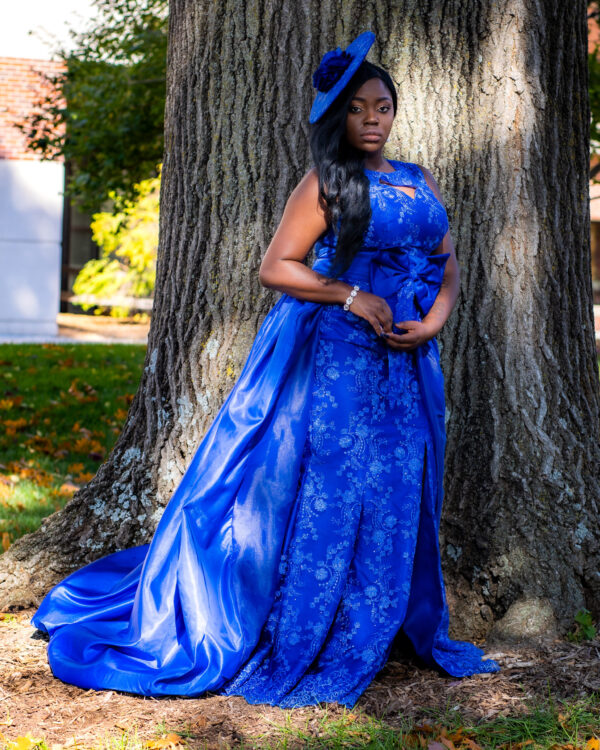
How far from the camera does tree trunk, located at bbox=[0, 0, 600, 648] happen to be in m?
3.41

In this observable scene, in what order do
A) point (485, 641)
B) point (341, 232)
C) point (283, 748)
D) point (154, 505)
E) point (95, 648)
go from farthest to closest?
1. point (154, 505)
2. point (485, 641)
3. point (95, 648)
4. point (341, 232)
5. point (283, 748)

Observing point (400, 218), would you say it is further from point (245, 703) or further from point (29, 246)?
point (29, 246)

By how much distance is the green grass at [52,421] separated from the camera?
16.7ft

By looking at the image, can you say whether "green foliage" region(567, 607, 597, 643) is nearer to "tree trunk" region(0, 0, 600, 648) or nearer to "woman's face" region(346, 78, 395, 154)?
"tree trunk" region(0, 0, 600, 648)

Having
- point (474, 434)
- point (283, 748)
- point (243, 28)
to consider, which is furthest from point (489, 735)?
point (243, 28)

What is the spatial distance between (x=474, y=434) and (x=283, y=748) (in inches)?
55.7

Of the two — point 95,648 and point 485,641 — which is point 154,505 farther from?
point 485,641

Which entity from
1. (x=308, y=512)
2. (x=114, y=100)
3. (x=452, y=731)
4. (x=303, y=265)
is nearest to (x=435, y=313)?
(x=303, y=265)

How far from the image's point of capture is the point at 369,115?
2.81 m

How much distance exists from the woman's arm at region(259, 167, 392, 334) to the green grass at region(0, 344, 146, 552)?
2219mm

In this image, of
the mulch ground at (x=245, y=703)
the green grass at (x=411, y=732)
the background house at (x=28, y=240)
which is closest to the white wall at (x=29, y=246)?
the background house at (x=28, y=240)

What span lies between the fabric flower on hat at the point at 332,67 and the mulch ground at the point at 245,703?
1948 millimetres

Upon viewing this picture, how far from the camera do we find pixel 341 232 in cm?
280

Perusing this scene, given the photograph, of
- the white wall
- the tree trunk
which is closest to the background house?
the white wall
